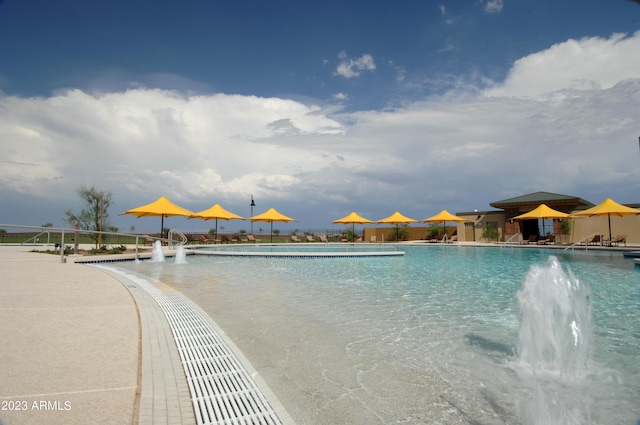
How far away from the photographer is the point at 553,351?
380 centimetres

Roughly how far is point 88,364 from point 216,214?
22917 millimetres

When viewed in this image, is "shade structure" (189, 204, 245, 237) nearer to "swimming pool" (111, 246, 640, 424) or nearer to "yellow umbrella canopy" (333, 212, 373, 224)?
"yellow umbrella canopy" (333, 212, 373, 224)

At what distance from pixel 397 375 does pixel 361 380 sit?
38cm

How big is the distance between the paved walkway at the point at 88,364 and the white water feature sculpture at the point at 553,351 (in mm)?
2652


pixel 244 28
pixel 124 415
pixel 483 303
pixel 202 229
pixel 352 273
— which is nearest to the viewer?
pixel 124 415

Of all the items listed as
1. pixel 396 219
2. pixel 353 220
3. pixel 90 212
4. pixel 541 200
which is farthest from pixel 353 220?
pixel 90 212

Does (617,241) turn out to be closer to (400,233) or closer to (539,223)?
(539,223)

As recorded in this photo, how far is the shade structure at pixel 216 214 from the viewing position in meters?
24.0

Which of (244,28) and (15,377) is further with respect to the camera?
(244,28)

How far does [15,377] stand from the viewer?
92.1 inches

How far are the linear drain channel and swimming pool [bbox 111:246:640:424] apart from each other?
28 cm

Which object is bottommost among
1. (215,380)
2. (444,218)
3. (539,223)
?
(215,380)

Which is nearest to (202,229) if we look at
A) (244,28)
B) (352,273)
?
(244,28)

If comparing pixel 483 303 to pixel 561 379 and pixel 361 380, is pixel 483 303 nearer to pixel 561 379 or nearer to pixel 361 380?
pixel 561 379
